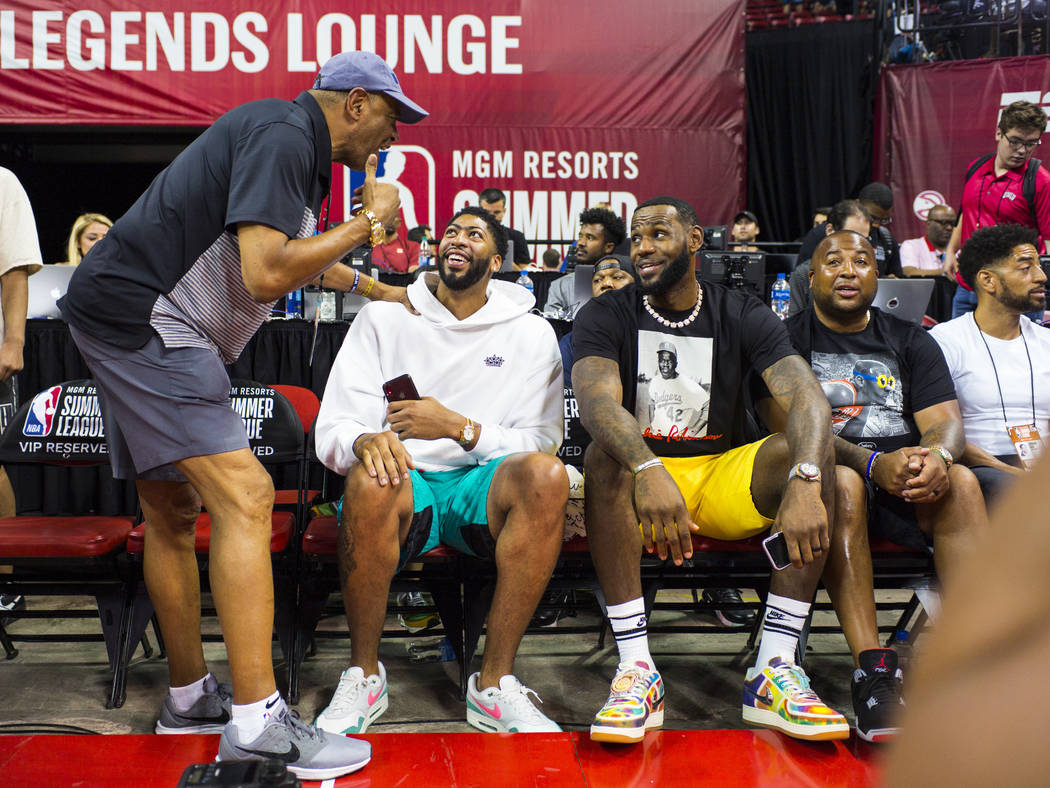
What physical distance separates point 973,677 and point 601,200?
9419mm

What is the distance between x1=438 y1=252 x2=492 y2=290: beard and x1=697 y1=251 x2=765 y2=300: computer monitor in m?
2.50

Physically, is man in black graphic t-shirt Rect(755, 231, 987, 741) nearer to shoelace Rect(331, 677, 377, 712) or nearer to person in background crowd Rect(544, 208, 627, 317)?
shoelace Rect(331, 677, 377, 712)

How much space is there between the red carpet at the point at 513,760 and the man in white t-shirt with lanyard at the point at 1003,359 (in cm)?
137

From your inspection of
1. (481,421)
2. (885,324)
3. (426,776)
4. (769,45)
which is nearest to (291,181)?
(481,421)

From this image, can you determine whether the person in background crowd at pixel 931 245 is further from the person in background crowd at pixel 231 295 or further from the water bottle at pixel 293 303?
the person in background crowd at pixel 231 295

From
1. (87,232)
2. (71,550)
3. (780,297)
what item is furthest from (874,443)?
(87,232)

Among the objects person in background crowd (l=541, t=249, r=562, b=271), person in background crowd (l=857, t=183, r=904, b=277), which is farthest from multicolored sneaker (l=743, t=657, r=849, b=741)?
person in background crowd (l=541, t=249, r=562, b=271)

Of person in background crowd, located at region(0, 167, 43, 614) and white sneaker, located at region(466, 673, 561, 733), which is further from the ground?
A: person in background crowd, located at region(0, 167, 43, 614)

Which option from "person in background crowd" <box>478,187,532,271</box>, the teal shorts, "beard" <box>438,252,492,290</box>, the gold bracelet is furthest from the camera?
"person in background crowd" <box>478,187,532,271</box>

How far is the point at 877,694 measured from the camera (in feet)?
7.50

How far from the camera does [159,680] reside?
2.98m

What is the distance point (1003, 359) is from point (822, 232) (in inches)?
124

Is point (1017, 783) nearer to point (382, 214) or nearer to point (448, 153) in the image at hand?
point (382, 214)

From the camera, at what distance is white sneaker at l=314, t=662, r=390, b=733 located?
240 cm
